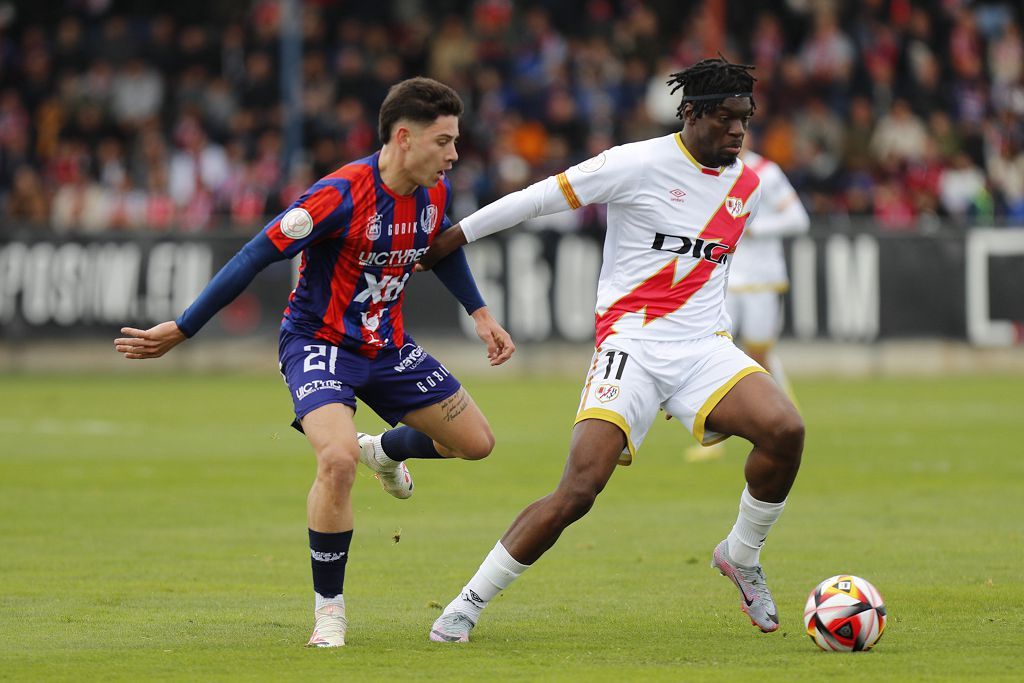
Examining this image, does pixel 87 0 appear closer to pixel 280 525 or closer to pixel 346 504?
pixel 280 525

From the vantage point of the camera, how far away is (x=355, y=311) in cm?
768

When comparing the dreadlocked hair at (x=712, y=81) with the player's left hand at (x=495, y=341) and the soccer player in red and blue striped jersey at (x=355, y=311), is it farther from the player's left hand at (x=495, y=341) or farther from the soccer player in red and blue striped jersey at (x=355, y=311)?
the player's left hand at (x=495, y=341)

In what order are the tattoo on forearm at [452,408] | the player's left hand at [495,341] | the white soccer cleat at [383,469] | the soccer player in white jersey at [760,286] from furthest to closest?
the soccer player in white jersey at [760,286] < the white soccer cleat at [383,469] < the tattoo on forearm at [452,408] < the player's left hand at [495,341]

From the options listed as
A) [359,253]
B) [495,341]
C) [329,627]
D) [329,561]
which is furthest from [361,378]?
[329,627]

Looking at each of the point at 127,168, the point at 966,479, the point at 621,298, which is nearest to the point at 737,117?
the point at 621,298

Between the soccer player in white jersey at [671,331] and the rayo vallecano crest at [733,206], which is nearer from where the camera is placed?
the soccer player in white jersey at [671,331]

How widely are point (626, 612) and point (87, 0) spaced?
2574cm

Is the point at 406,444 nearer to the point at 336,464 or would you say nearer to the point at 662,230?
the point at 336,464

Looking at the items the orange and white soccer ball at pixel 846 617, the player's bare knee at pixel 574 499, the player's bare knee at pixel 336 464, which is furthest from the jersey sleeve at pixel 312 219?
the orange and white soccer ball at pixel 846 617

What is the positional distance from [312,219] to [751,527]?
2407mm

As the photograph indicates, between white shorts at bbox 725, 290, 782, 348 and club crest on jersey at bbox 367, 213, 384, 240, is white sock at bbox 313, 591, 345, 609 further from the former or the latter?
white shorts at bbox 725, 290, 782, 348

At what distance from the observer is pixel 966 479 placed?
41.9 feet

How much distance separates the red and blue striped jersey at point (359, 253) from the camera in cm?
738

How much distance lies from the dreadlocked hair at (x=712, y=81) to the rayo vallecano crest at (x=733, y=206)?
419 mm
